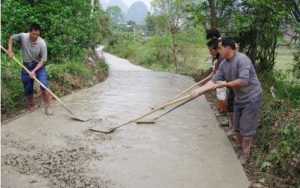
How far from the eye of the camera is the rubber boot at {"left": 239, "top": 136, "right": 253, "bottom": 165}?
6398 millimetres

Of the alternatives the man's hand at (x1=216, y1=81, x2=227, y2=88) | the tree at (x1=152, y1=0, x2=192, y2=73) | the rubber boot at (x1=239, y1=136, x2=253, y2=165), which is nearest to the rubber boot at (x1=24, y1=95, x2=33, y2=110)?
the man's hand at (x1=216, y1=81, x2=227, y2=88)

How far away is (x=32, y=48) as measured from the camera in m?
8.55

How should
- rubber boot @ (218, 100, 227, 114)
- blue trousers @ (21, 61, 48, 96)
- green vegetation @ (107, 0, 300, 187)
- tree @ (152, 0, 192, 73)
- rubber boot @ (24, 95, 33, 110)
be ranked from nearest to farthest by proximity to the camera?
green vegetation @ (107, 0, 300, 187)
blue trousers @ (21, 61, 48, 96)
rubber boot @ (24, 95, 33, 110)
rubber boot @ (218, 100, 227, 114)
tree @ (152, 0, 192, 73)

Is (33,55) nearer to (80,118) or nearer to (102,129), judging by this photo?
(80,118)

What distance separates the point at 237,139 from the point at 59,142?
2.68 m

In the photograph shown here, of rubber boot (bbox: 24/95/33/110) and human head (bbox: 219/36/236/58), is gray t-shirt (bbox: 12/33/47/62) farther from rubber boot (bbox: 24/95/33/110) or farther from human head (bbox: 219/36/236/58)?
human head (bbox: 219/36/236/58)

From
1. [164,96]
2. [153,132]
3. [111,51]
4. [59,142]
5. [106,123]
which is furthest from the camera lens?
[111,51]

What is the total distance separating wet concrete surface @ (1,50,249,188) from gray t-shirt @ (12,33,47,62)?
108 cm

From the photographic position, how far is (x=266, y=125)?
7.16m

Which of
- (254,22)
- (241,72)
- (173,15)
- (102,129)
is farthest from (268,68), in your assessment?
(173,15)

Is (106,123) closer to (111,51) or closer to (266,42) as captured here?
(266,42)

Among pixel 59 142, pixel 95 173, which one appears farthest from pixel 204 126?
pixel 95 173

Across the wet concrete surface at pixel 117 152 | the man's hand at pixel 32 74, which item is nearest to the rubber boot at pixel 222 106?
the wet concrete surface at pixel 117 152

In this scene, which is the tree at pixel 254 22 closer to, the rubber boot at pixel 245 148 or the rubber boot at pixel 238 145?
the rubber boot at pixel 238 145
